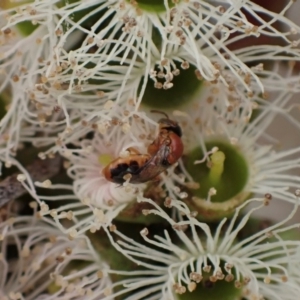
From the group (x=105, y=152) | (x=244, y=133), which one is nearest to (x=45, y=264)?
(x=105, y=152)

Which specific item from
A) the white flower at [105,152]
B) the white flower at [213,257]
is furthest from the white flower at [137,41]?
the white flower at [213,257]

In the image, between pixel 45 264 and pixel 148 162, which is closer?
pixel 148 162

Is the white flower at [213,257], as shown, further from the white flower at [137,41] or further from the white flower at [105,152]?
the white flower at [137,41]

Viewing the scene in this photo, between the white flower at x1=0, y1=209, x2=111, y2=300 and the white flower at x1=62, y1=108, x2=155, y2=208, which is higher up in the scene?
the white flower at x1=62, y1=108, x2=155, y2=208

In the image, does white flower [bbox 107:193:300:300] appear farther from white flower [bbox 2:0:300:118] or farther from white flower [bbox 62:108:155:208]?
white flower [bbox 2:0:300:118]

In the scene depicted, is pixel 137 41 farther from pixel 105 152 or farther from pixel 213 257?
pixel 213 257

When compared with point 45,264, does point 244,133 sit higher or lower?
higher

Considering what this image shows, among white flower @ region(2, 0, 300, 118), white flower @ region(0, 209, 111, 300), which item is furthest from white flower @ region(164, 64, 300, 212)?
white flower @ region(0, 209, 111, 300)

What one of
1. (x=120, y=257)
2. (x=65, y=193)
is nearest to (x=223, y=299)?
(x=120, y=257)
